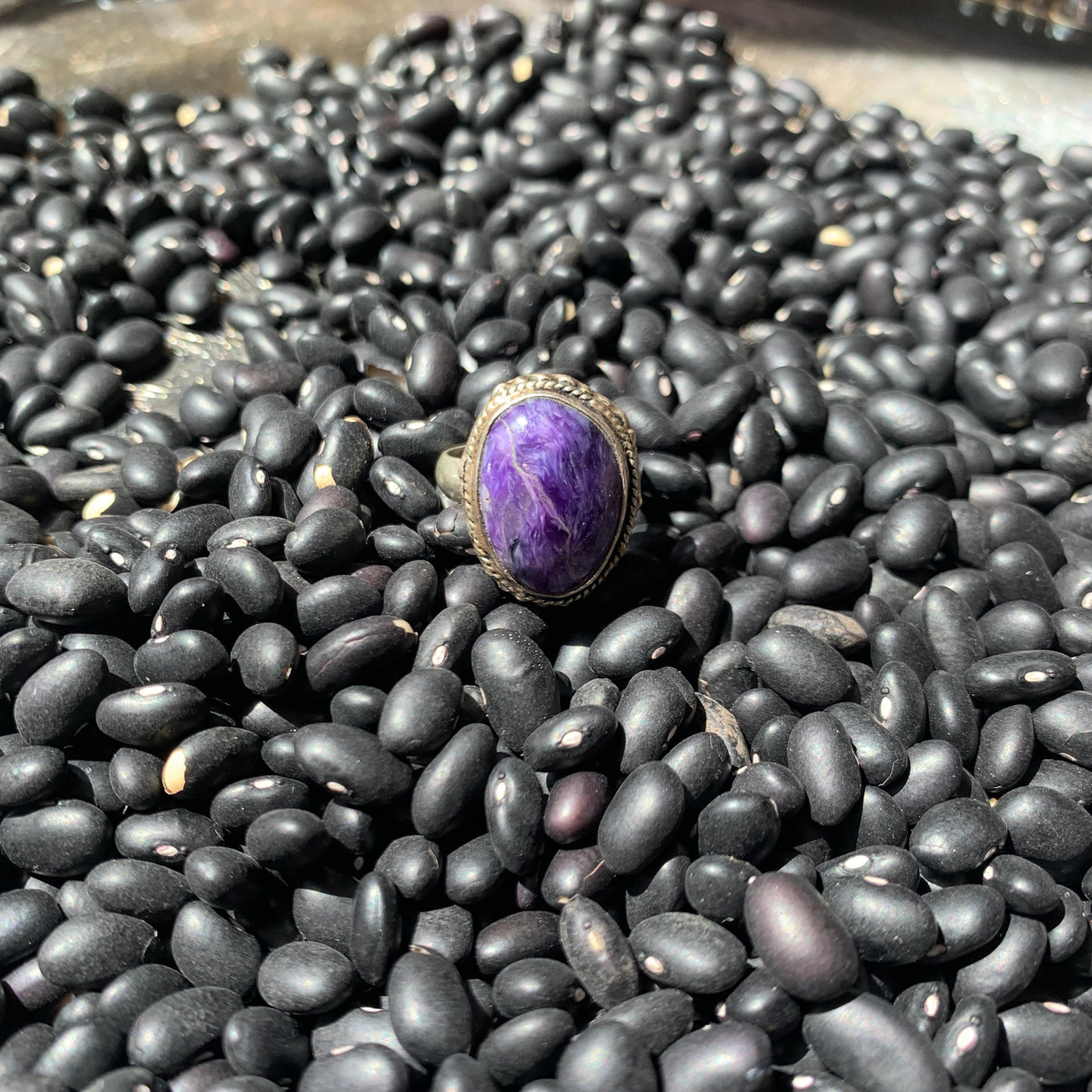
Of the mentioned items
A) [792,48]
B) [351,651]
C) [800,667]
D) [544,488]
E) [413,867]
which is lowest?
[413,867]

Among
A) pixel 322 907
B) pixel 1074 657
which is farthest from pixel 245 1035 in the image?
pixel 1074 657

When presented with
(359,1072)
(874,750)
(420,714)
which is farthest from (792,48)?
(359,1072)

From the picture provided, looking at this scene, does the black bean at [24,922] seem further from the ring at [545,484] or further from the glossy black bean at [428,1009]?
the ring at [545,484]

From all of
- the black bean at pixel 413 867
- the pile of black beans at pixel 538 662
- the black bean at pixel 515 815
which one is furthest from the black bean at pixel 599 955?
the black bean at pixel 413 867

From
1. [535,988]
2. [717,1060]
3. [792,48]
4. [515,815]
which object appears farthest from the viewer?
[792,48]

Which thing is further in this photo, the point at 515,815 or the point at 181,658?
the point at 181,658

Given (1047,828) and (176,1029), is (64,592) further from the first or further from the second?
(1047,828)
